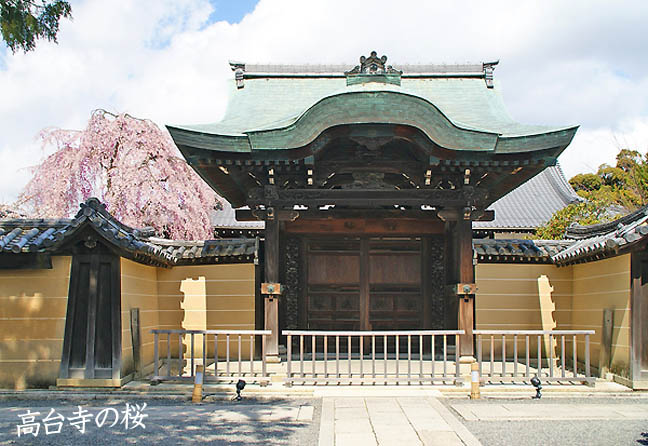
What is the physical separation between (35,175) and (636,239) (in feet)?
60.4

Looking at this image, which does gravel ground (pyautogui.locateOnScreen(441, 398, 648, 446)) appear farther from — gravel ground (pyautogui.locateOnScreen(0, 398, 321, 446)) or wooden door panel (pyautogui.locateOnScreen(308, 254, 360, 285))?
wooden door panel (pyautogui.locateOnScreen(308, 254, 360, 285))

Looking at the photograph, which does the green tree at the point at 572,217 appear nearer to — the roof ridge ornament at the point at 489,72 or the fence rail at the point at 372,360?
the roof ridge ornament at the point at 489,72

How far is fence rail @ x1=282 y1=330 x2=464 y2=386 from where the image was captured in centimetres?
824

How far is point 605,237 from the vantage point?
30.9 ft

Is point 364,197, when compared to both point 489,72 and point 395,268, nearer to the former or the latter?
point 395,268

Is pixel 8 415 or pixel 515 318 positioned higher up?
pixel 515 318

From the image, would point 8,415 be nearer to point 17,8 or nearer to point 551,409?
point 17,8

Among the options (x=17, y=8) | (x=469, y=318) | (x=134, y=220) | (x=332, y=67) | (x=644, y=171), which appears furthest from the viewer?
(x=134, y=220)

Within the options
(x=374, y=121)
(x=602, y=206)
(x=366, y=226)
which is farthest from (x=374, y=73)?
(x=602, y=206)

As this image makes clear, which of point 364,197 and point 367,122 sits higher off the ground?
point 367,122

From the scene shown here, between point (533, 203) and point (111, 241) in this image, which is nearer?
point (111, 241)

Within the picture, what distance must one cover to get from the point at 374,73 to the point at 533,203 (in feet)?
50.3

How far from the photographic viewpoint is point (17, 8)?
6.12m

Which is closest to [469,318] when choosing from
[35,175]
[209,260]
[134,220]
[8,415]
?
[209,260]
